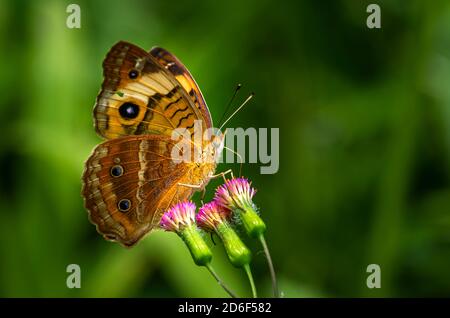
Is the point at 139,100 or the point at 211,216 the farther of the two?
the point at 139,100

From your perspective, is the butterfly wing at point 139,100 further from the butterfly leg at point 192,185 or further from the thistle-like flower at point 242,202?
the thistle-like flower at point 242,202

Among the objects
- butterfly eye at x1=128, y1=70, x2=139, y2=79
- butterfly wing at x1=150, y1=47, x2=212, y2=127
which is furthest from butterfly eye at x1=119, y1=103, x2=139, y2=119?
butterfly wing at x1=150, y1=47, x2=212, y2=127

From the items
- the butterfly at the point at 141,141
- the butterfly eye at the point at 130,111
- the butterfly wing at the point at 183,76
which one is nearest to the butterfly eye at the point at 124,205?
the butterfly at the point at 141,141

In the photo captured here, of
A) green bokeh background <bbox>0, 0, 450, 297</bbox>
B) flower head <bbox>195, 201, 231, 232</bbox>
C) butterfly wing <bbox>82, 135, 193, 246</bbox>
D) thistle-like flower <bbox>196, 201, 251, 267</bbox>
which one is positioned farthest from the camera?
green bokeh background <bbox>0, 0, 450, 297</bbox>

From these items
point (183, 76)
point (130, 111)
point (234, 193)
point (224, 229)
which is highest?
point (183, 76)

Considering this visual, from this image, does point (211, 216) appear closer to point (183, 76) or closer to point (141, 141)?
point (141, 141)

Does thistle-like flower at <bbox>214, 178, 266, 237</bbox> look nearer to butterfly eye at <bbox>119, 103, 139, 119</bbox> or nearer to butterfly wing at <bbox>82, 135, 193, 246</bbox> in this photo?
butterfly wing at <bbox>82, 135, 193, 246</bbox>

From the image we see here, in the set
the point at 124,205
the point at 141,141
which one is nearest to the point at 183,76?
the point at 141,141
